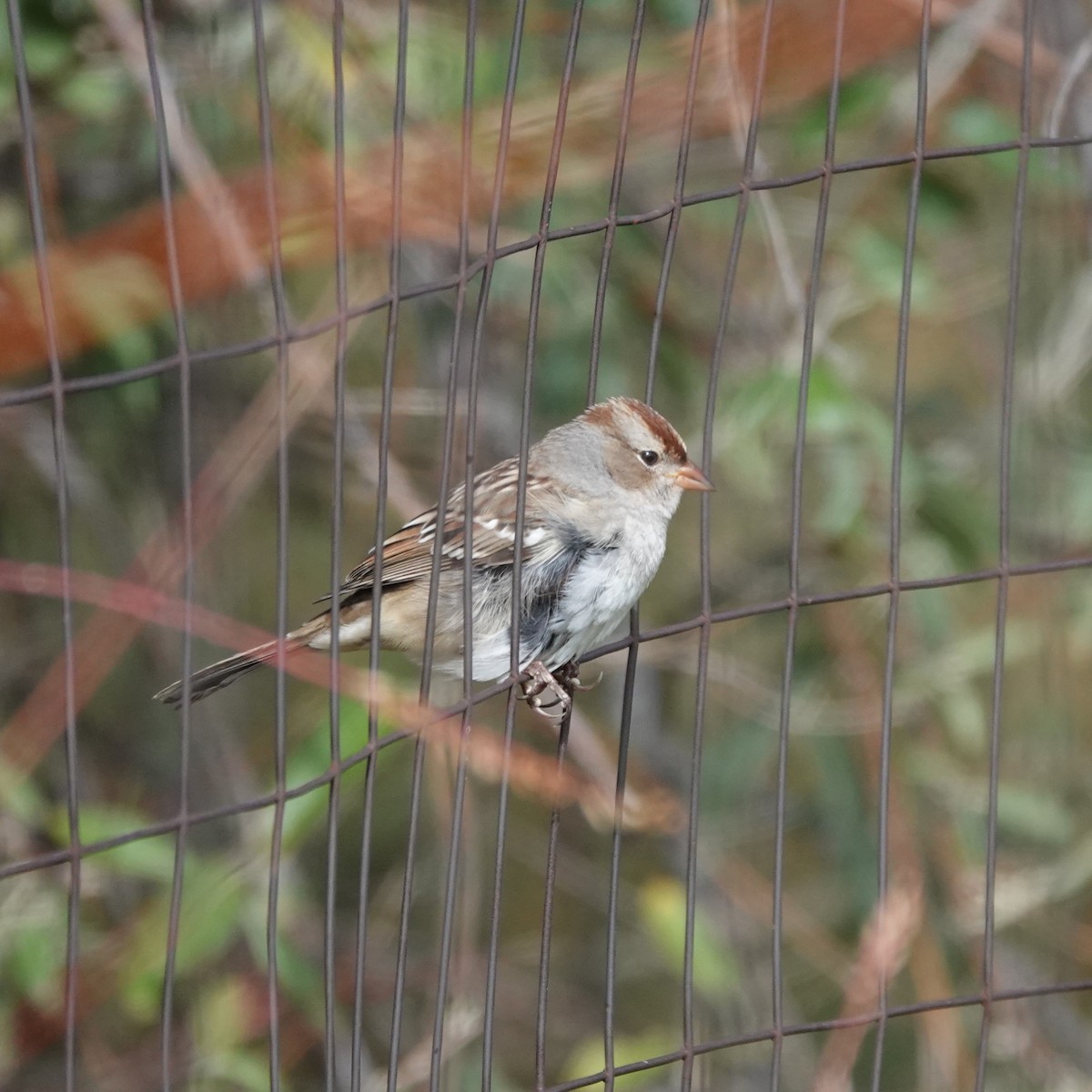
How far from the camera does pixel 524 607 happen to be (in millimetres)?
2689

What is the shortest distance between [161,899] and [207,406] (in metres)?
1.37

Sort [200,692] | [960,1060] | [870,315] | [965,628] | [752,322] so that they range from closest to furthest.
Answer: [200,692]
[752,322]
[960,1060]
[965,628]
[870,315]

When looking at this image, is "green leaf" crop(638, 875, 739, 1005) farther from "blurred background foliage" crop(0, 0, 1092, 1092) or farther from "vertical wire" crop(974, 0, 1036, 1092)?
"vertical wire" crop(974, 0, 1036, 1092)

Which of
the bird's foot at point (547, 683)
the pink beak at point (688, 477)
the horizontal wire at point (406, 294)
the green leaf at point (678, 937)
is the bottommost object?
the green leaf at point (678, 937)

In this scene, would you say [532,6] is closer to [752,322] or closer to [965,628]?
[752,322]

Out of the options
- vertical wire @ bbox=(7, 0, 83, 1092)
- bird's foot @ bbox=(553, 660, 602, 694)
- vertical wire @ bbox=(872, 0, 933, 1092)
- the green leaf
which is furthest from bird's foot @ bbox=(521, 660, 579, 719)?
vertical wire @ bbox=(7, 0, 83, 1092)

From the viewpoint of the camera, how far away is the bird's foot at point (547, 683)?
2.47 m

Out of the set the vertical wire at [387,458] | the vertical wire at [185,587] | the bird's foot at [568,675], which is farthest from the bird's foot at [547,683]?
the vertical wire at [185,587]

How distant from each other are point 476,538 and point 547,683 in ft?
1.21

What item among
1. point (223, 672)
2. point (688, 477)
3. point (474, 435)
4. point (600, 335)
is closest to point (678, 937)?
point (688, 477)

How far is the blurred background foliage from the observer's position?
132 inches

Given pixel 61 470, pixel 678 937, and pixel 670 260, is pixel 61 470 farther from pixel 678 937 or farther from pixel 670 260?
pixel 678 937

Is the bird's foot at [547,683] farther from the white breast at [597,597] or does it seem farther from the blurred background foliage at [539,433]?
the blurred background foliage at [539,433]

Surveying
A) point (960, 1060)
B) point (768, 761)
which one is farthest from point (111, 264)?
point (960, 1060)
